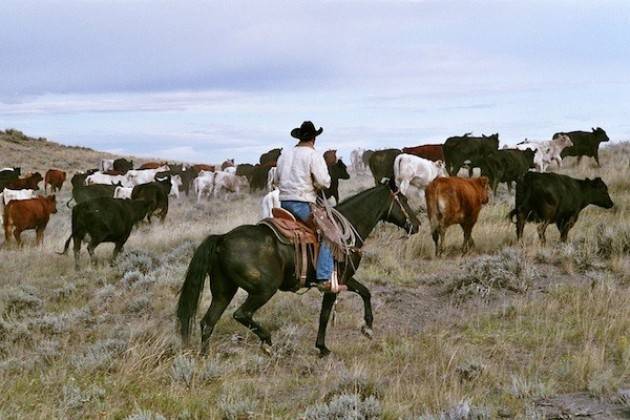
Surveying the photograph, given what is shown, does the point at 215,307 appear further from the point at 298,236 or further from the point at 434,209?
the point at 434,209

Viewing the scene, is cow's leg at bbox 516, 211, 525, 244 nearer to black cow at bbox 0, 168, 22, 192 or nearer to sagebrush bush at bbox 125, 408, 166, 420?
sagebrush bush at bbox 125, 408, 166, 420

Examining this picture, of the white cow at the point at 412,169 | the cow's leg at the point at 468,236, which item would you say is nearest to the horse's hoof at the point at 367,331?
the cow's leg at the point at 468,236

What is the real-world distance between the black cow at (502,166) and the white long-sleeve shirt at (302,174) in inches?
545

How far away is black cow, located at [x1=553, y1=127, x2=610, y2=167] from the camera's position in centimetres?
2550

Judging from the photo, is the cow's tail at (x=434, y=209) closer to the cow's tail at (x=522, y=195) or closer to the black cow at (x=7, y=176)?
the cow's tail at (x=522, y=195)

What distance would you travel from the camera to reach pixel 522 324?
28.9ft

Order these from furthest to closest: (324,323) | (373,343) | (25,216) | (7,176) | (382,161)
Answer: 1. (7,176)
2. (382,161)
3. (25,216)
4. (373,343)
5. (324,323)

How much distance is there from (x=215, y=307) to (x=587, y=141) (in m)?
21.3

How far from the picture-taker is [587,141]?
1017 inches

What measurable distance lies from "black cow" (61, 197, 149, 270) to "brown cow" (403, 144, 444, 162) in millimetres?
12939

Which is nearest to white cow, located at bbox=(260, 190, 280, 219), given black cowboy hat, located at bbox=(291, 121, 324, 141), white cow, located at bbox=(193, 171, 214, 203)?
black cowboy hat, located at bbox=(291, 121, 324, 141)

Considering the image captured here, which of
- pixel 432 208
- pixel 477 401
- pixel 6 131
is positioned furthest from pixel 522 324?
pixel 6 131

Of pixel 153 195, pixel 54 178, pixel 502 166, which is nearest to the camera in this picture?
pixel 502 166

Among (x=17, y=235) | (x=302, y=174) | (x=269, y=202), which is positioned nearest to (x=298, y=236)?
(x=302, y=174)
